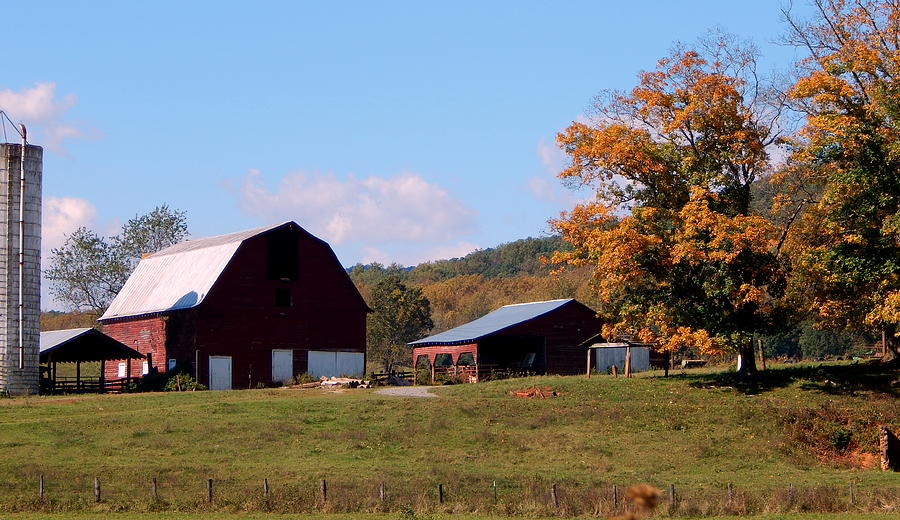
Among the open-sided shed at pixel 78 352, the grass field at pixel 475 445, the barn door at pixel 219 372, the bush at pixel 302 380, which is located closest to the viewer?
the grass field at pixel 475 445

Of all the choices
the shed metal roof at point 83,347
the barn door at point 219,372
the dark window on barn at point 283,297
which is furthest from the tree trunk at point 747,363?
the shed metal roof at point 83,347

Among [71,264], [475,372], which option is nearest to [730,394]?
[475,372]

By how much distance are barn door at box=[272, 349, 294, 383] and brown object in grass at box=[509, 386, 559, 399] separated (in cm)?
1787

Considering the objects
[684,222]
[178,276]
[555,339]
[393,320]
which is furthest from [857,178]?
[393,320]

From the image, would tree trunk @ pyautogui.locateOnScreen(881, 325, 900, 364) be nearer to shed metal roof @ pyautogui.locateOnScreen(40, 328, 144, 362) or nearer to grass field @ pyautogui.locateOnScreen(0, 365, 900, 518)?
grass field @ pyautogui.locateOnScreen(0, 365, 900, 518)

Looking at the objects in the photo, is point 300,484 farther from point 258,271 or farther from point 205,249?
point 205,249

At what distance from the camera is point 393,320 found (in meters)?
110

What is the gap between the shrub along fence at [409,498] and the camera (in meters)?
26.4

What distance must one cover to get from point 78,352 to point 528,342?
27298mm

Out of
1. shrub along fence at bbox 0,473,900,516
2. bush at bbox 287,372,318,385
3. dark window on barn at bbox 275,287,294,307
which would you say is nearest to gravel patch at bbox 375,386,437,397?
bush at bbox 287,372,318,385

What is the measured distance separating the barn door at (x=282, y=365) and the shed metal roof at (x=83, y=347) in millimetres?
7473

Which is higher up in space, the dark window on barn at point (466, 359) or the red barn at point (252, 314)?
the red barn at point (252, 314)

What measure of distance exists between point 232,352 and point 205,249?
8.32 metres

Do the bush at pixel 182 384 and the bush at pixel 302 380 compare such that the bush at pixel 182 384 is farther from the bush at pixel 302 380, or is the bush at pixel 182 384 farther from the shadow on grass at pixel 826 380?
the shadow on grass at pixel 826 380
